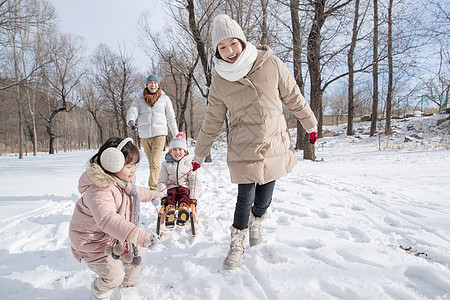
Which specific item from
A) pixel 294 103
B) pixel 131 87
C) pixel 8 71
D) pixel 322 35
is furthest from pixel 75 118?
pixel 294 103

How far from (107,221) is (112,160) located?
0.37 metres

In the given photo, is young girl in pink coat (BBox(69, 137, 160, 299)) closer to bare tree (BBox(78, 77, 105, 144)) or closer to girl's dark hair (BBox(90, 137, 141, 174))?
girl's dark hair (BBox(90, 137, 141, 174))

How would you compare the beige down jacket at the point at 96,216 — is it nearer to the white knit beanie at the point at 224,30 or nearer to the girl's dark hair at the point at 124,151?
the girl's dark hair at the point at 124,151

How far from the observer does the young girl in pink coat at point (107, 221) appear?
1316 mm

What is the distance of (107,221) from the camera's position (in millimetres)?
1312

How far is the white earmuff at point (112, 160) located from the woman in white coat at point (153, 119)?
2398 millimetres

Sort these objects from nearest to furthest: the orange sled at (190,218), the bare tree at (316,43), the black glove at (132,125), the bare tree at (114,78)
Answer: the orange sled at (190,218), the black glove at (132,125), the bare tree at (316,43), the bare tree at (114,78)

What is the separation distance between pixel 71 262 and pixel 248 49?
2255 mm

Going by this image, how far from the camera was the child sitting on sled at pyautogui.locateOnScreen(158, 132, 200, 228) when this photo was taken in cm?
267

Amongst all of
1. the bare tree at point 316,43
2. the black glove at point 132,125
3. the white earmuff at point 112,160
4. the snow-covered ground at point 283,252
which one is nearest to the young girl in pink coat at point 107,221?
the white earmuff at point 112,160

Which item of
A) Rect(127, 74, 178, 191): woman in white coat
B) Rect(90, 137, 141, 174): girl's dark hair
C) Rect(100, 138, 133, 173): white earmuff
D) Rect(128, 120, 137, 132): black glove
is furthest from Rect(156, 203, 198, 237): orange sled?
Rect(128, 120, 137, 132): black glove

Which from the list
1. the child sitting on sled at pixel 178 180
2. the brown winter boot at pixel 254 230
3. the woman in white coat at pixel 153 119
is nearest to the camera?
the brown winter boot at pixel 254 230

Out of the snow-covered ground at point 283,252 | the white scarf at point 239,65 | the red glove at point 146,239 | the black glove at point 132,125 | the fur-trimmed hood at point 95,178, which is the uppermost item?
the white scarf at point 239,65

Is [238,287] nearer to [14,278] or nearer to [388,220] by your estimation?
[14,278]
